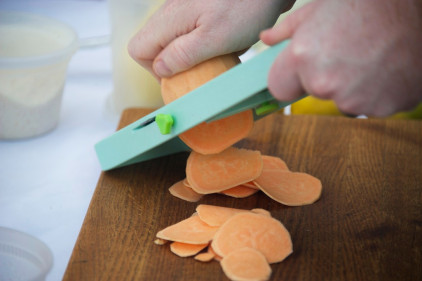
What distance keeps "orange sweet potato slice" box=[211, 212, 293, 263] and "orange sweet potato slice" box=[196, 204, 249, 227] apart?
1.3 inches

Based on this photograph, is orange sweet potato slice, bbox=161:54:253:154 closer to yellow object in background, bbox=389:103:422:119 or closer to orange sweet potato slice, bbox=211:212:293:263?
orange sweet potato slice, bbox=211:212:293:263

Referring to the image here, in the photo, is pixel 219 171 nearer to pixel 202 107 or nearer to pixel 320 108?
pixel 202 107

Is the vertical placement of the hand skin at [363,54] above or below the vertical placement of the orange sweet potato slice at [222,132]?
above

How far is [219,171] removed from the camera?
1.05 meters

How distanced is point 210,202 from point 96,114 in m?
0.66

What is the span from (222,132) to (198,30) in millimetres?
192

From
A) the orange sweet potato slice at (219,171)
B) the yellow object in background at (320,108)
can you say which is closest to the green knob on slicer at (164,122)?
the orange sweet potato slice at (219,171)

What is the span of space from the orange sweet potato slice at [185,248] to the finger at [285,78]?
→ 0.30 meters

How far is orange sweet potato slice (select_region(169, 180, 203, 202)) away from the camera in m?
1.05

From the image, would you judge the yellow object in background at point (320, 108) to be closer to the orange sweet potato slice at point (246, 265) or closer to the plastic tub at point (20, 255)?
the orange sweet potato slice at point (246, 265)

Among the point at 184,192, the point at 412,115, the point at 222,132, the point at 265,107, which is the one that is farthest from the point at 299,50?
the point at 412,115

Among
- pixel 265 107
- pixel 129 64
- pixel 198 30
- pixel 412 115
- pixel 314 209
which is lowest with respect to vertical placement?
pixel 412 115

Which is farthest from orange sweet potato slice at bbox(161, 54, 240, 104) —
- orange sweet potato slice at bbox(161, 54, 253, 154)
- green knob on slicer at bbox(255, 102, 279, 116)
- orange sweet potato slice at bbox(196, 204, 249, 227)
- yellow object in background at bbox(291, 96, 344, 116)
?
yellow object in background at bbox(291, 96, 344, 116)

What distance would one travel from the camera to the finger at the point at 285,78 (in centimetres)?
74
